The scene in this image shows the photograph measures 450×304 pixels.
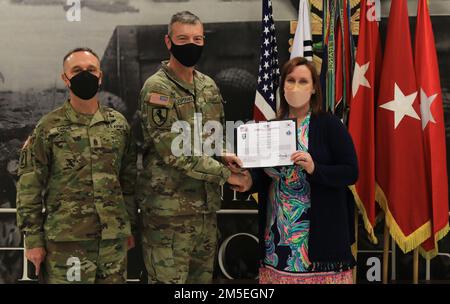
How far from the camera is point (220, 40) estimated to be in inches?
137

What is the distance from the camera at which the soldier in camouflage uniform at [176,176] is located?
8.36 feet

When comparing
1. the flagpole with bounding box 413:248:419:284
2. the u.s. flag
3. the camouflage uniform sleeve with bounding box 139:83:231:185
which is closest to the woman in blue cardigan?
the camouflage uniform sleeve with bounding box 139:83:231:185

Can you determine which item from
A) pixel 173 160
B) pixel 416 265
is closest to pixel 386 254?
pixel 416 265

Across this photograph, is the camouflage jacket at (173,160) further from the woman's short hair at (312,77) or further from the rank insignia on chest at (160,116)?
the woman's short hair at (312,77)

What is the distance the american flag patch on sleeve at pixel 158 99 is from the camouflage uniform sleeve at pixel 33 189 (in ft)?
1.89

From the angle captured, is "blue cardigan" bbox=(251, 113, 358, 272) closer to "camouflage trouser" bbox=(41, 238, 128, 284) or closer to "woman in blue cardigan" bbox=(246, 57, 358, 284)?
"woman in blue cardigan" bbox=(246, 57, 358, 284)

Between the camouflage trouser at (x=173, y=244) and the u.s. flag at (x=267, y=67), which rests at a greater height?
the u.s. flag at (x=267, y=67)

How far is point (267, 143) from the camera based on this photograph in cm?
242

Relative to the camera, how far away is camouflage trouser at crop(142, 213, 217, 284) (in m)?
2.58

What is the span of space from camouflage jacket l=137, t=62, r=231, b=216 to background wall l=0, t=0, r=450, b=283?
85cm

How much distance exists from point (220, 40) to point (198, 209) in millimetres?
1414

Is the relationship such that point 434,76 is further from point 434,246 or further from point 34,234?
point 34,234

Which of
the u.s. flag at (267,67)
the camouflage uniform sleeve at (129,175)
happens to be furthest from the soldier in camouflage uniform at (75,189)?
the u.s. flag at (267,67)

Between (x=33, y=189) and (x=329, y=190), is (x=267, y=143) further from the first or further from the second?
(x=33, y=189)
